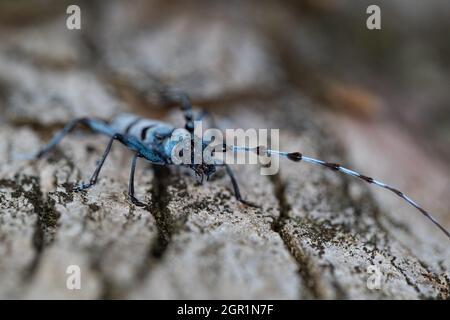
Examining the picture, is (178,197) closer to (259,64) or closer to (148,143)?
(148,143)

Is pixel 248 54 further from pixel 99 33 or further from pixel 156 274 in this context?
pixel 156 274

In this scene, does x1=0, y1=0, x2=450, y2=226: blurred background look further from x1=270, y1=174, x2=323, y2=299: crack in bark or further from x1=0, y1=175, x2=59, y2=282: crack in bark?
x1=270, y1=174, x2=323, y2=299: crack in bark

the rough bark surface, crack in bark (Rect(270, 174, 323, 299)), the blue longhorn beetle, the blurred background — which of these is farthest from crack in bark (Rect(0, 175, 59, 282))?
crack in bark (Rect(270, 174, 323, 299))

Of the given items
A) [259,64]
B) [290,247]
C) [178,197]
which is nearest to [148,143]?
[178,197]
